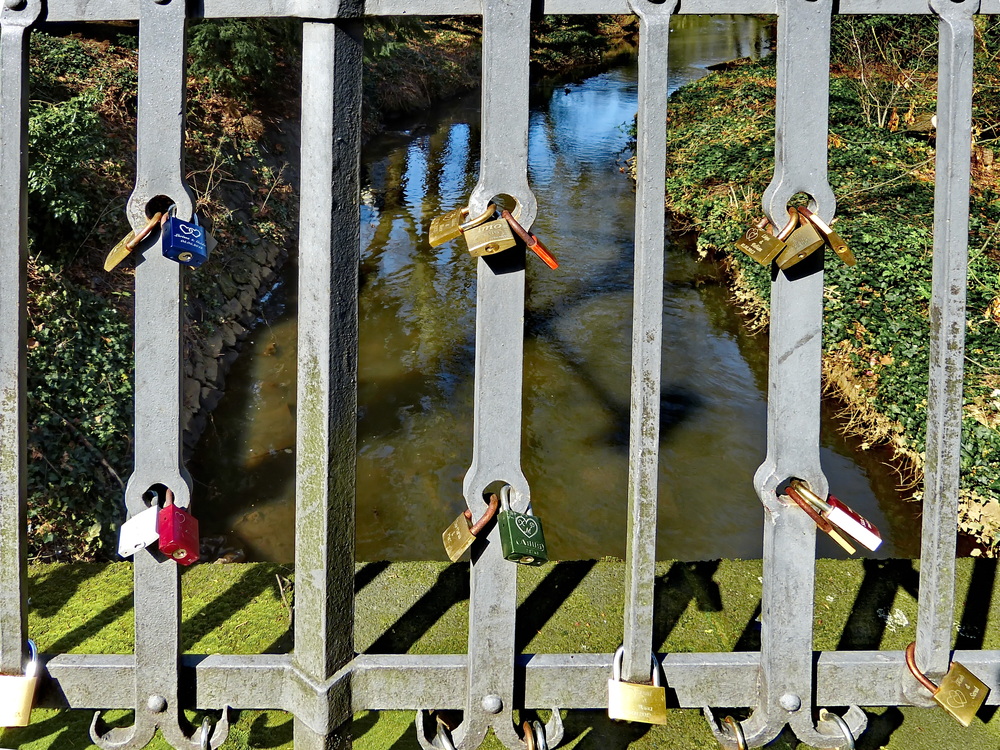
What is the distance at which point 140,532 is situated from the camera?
1.55 m

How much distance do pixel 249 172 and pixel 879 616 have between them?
769cm

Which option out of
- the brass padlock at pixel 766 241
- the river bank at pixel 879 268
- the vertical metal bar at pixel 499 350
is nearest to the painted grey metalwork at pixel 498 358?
the vertical metal bar at pixel 499 350

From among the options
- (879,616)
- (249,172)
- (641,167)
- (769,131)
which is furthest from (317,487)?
(769,131)

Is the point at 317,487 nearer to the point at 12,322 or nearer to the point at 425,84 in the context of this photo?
the point at 12,322

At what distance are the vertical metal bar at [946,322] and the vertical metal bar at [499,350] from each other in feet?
2.58

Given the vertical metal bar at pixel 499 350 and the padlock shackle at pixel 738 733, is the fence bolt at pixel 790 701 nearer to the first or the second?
the padlock shackle at pixel 738 733

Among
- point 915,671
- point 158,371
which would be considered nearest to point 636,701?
point 915,671

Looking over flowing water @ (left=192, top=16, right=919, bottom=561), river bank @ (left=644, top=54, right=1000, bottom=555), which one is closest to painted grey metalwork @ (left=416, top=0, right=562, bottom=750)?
flowing water @ (left=192, top=16, right=919, bottom=561)

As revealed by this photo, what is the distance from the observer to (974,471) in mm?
4820

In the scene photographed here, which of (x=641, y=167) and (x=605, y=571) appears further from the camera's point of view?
(x=605, y=571)

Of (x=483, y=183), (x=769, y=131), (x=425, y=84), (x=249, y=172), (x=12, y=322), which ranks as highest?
(x=425, y=84)

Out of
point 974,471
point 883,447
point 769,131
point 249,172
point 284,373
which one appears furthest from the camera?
point 769,131

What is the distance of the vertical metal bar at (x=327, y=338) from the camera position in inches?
59.6

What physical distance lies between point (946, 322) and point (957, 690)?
0.75 meters
